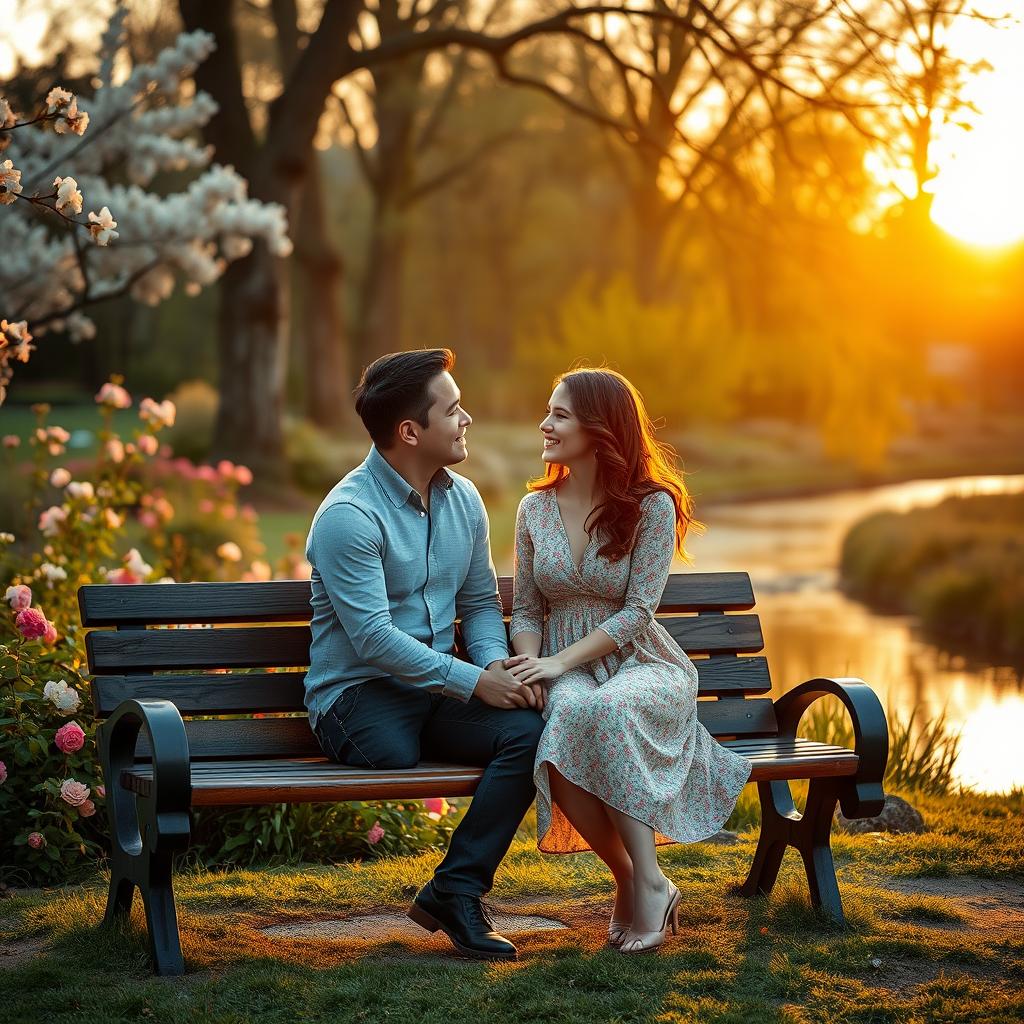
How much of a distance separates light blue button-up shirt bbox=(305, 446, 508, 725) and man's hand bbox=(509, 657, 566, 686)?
0.43 feet

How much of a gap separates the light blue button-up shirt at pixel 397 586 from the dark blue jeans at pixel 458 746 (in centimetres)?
7

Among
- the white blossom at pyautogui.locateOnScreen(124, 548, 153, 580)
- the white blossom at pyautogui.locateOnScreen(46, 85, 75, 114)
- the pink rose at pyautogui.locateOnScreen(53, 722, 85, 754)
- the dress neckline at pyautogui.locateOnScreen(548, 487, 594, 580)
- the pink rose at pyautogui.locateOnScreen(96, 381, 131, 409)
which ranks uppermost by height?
the white blossom at pyautogui.locateOnScreen(46, 85, 75, 114)

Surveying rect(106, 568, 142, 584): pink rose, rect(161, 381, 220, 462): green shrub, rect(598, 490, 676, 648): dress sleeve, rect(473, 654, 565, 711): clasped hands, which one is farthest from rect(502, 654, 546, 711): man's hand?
rect(161, 381, 220, 462): green shrub

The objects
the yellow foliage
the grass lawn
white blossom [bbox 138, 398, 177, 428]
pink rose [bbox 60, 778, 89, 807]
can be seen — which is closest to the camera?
the grass lawn

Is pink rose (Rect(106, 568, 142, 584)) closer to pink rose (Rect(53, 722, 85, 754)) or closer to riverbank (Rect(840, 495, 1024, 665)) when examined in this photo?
pink rose (Rect(53, 722, 85, 754))

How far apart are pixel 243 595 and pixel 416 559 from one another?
53 centimetres

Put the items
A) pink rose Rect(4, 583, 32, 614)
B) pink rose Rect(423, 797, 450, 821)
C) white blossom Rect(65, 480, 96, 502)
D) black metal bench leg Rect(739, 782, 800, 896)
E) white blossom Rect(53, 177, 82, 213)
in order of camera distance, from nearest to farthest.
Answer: white blossom Rect(53, 177, 82, 213), black metal bench leg Rect(739, 782, 800, 896), pink rose Rect(4, 583, 32, 614), pink rose Rect(423, 797, 450, 821), white blossom Rect(65, 480, 96, 502)

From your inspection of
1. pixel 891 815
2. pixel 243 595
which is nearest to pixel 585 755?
pixel 243 595

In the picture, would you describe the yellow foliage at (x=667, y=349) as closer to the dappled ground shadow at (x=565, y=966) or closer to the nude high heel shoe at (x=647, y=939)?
the dappled ground shadow at (x=565, y=966)

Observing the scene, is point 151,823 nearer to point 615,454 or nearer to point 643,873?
point 643,873

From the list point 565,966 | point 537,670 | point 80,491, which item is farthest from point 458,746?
point 80,491

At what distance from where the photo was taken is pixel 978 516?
57.8 ft

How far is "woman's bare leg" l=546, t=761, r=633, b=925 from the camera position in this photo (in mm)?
3752

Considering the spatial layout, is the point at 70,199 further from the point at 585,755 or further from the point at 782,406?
the point at 782,406
